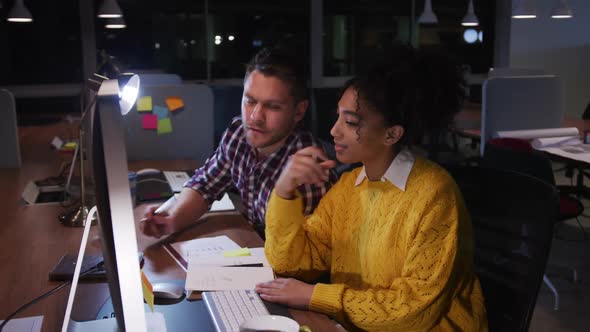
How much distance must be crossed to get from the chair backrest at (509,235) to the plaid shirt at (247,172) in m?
0.45

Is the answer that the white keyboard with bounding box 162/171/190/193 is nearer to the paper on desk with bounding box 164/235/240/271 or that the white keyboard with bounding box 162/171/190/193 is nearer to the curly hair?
the paper on desk with bounding box 164/235/240/271

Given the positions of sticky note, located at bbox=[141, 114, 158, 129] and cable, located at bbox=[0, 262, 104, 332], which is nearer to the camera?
cable, located at bbox=[0, 262, 104, 332]

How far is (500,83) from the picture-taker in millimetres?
3643

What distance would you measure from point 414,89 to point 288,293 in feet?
1.69

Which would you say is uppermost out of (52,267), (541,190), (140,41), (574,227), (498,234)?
(140,41)

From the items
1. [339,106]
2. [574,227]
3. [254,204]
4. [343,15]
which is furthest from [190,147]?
[343,15]

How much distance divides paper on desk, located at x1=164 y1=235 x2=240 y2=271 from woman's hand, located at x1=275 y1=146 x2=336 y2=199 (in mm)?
350

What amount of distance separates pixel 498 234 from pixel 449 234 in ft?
0.84

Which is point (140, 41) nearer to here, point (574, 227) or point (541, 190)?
point (574, 227)

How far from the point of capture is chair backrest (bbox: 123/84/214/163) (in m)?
3.04

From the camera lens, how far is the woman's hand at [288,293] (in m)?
1.20

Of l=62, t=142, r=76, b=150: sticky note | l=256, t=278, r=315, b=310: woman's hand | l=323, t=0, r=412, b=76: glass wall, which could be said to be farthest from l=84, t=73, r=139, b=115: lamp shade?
l=323, t=0, r=412, b=76: glass wall

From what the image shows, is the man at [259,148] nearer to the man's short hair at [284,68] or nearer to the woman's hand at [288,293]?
the man's short hair at [284,68]

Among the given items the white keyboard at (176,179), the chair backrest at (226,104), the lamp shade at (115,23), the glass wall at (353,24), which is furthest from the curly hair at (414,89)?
Result: the glass wall at (353,24)
